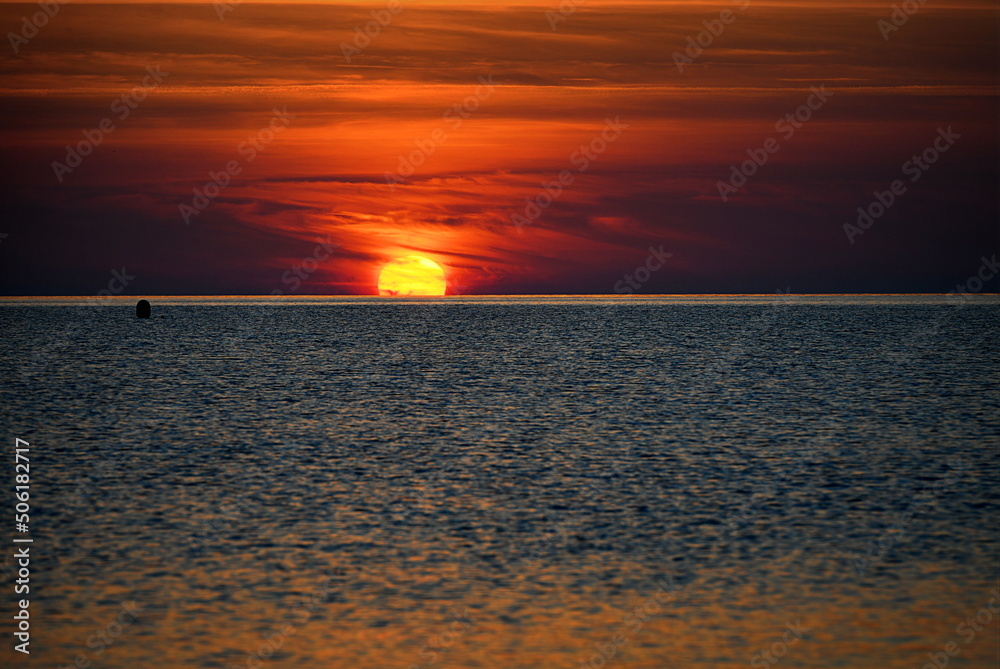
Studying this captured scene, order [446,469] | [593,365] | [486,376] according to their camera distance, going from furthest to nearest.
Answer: [593,365] < [486,376] < [446,469]

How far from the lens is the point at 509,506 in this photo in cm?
2609

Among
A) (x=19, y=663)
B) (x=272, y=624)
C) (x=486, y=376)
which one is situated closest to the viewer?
(x=19, y=663)

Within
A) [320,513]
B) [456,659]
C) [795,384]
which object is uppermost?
[795,384]

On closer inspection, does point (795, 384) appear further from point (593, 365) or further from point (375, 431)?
point (375, 431)

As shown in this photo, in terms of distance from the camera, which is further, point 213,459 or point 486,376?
point 486,376

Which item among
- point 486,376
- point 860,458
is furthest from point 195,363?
point 860,458

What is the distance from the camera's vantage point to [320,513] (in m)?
25.3

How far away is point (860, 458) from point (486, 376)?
38476mm

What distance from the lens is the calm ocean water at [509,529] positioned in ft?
52.7

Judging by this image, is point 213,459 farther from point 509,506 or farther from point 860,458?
point 860,458

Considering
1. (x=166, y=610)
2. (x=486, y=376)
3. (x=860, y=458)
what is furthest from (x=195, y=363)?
(x=166, y=610)

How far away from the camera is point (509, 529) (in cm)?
2347

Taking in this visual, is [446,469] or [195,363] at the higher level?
[195,363]

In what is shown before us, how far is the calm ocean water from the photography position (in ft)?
52.7
